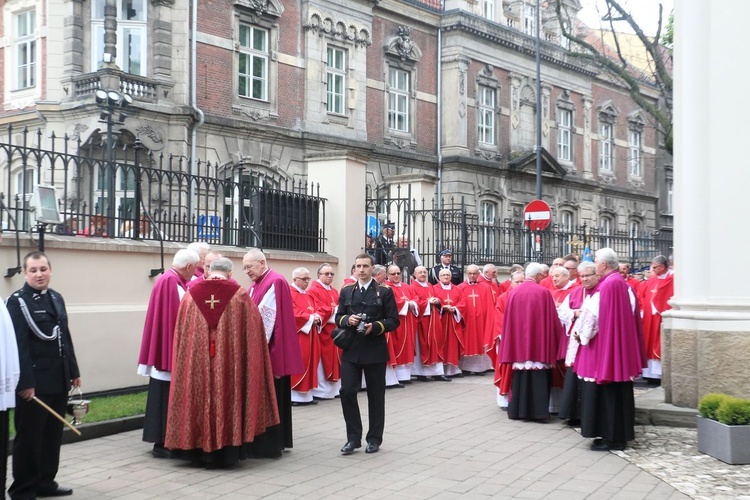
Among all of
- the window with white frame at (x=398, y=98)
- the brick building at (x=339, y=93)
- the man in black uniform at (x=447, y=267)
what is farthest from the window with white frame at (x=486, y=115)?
the man in black uniform at (x=447, y=267)

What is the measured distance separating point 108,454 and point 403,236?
9.06 metres

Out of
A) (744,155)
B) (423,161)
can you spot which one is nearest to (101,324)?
(744,155)

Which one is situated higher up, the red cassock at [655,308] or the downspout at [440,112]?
the downspout at [440,112]

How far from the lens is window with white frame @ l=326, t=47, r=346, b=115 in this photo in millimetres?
27062

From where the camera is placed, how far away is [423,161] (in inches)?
1203

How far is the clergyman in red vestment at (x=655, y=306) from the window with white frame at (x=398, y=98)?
51.8ft

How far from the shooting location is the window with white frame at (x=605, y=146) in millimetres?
41031

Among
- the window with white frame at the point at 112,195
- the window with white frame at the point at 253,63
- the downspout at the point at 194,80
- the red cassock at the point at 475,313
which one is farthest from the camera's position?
the window with white frame at the point at 253,63

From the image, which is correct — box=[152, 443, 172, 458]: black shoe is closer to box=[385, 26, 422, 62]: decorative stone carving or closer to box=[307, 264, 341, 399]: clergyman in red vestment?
box=[307, 264, 341, 399]: clergyman in red vestment

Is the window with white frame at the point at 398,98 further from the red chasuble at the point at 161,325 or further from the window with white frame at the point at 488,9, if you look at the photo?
the red chasuble at the point at 161,325

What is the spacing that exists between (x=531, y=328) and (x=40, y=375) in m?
6.16

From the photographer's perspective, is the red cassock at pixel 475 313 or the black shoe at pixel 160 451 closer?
the black shoe at pixel 160 451

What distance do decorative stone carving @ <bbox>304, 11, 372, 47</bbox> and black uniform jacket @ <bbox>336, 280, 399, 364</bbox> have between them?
18.2m

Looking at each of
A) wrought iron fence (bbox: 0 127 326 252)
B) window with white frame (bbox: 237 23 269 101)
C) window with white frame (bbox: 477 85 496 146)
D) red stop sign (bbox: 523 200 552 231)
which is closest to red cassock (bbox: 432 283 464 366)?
wrought iron fence (bbox: 0 127 326 252)
